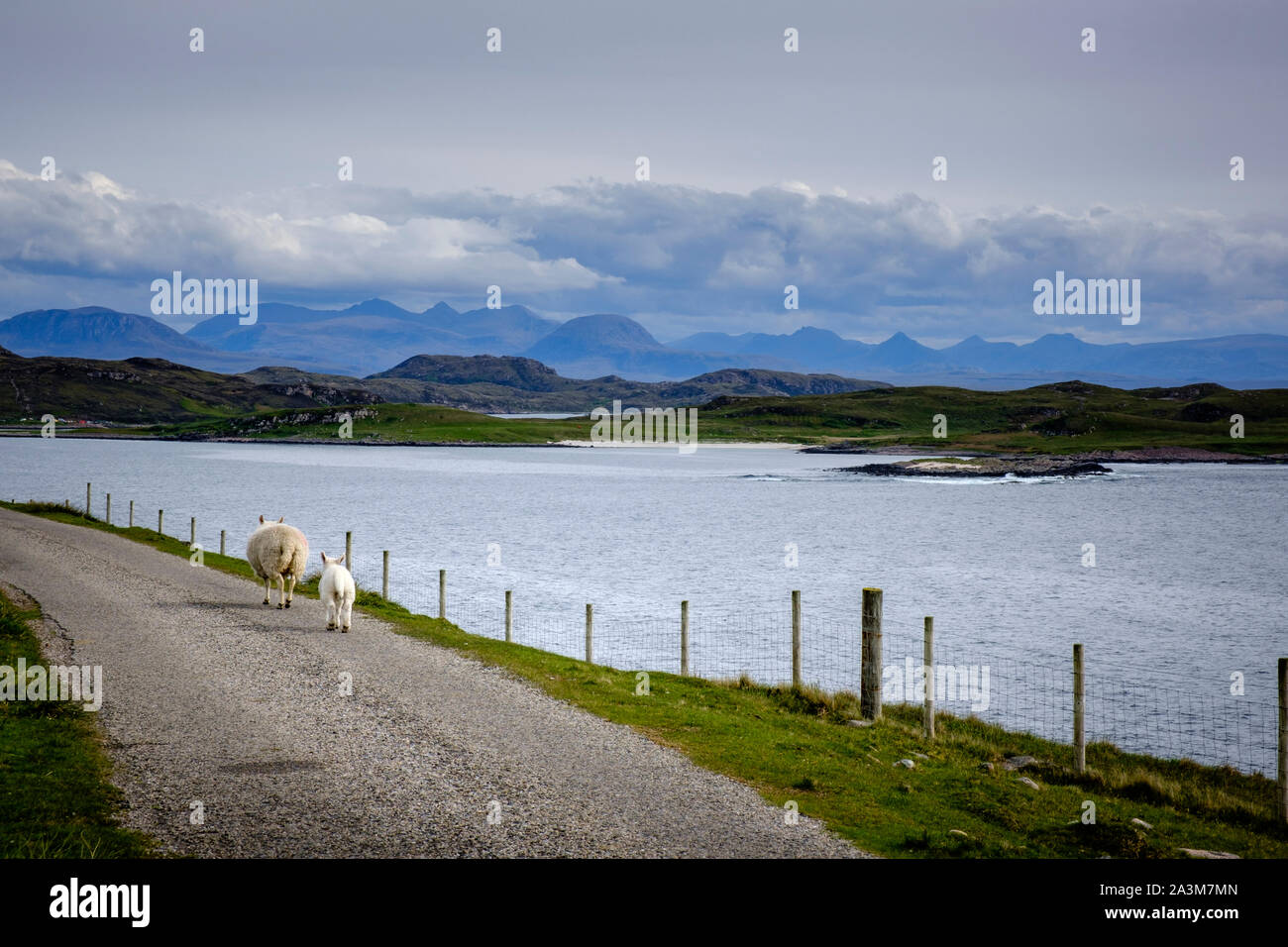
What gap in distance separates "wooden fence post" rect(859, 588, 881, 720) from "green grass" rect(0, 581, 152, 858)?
15.6 m

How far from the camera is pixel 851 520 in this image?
9856 cm

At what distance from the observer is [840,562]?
225ft

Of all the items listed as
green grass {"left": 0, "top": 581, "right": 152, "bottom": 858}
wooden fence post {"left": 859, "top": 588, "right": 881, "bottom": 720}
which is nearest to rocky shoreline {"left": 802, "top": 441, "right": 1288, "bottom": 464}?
wooden fence post {"left": 859, "top": 588, "right": 881, "bottom": 720}

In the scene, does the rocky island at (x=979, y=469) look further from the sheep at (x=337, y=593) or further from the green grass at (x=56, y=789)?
the green grass at (x=56, y=789)

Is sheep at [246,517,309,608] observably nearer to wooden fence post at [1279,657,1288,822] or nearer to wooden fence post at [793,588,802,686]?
wooden fence post at [793,588,802,686]

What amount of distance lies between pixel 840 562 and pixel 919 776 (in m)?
51.9

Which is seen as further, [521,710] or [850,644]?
[850,644]

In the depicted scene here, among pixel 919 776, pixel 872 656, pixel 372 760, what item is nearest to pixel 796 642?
pixel 872 656

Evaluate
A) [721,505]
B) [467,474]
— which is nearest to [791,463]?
[467,474]

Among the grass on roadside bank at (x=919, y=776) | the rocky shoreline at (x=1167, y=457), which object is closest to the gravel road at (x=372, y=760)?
the grass on roadside bank at (x=919, y=776)

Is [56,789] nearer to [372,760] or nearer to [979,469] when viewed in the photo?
[372,760]

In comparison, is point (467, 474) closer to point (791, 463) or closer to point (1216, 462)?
point (791, 463)

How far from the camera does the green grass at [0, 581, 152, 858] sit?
36.4 feet
